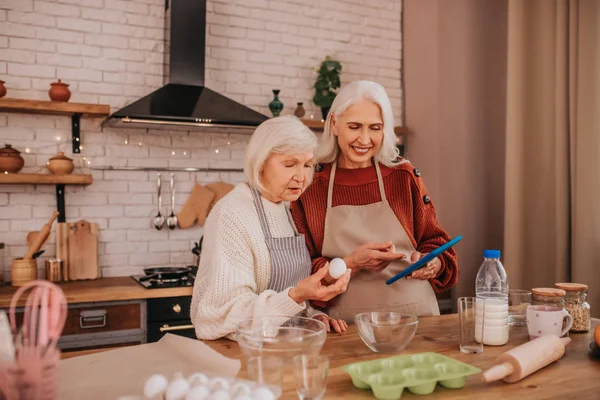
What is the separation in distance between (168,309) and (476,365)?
2.19m

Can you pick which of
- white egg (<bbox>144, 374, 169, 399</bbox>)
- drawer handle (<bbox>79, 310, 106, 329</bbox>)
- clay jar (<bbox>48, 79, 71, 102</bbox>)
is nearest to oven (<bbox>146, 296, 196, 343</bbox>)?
drawer handle (<bbox>79, 310, 106, 329</bbox>)

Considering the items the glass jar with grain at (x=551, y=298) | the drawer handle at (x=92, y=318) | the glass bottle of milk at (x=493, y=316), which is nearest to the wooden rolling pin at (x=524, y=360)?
the glass bottle of milk at (x=493, y=316)

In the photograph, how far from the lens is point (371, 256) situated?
1.86 metres

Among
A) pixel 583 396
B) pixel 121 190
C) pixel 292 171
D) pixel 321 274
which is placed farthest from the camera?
pixel 121 190

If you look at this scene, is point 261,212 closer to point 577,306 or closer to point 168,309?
point 577,306

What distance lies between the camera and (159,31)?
3.83 m

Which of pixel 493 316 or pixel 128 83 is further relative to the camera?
pixel 128 83

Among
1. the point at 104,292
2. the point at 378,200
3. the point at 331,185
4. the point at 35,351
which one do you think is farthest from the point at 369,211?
the point at 104,292

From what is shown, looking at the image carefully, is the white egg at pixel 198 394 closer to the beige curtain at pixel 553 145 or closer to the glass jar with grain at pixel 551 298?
the glass jar with grain at pixel 551 298

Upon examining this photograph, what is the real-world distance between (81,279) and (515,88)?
9.72ft

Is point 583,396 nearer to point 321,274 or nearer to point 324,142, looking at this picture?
point 321,274

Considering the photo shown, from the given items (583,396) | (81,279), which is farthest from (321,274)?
(81,279)

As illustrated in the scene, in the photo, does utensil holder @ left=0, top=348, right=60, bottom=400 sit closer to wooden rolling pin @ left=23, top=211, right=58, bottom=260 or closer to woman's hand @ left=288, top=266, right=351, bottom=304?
woman's hand @ left=288, top=266, right=351, bottom=304

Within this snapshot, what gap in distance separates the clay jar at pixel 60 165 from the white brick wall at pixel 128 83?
0.20m
